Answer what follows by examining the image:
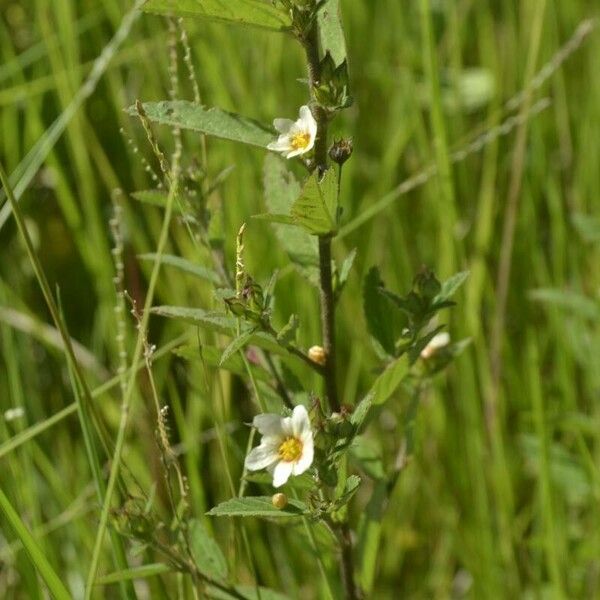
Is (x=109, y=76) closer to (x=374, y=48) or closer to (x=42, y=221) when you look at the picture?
(x=42, y=221)

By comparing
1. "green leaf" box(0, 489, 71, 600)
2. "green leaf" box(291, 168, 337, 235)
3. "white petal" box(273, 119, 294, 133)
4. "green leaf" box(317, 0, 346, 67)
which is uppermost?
"green leaf" box(317, 0, 346, 67)

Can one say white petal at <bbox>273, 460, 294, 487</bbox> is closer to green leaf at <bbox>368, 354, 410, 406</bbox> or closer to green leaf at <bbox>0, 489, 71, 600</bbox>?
green leaf at <bbox>368, 354, 410, 406</bbox>

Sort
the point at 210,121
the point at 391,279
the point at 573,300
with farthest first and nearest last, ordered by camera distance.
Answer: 1. the point at 391,279
2. the point at 573,300
3. the point at 210,121

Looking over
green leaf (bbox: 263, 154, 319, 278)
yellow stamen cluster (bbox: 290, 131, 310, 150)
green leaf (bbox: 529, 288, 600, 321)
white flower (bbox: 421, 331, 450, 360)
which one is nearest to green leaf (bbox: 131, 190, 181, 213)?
green leaf (bbox: 263, 154, 319, 278)

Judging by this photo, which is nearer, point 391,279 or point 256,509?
point 256,509

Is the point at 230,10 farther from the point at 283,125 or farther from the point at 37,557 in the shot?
the point at 37,557

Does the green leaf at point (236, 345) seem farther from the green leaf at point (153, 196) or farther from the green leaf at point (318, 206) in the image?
the green leaf at point (153, 196)

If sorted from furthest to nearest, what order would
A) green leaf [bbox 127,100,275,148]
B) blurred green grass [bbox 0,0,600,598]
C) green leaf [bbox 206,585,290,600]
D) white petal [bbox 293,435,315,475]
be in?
blurred green grass [bbox 0,0,600,598], green leaf [bbox 206,585,290,600], green leaf [bbox 127,100,275,148], white petal [bbox 293,435,315,475]

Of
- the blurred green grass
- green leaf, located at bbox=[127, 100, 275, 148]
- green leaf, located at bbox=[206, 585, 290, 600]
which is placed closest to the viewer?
green leaf, located at bbox=[127, 100, 275, 148]

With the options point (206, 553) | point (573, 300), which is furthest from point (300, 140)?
point (573, 300)
